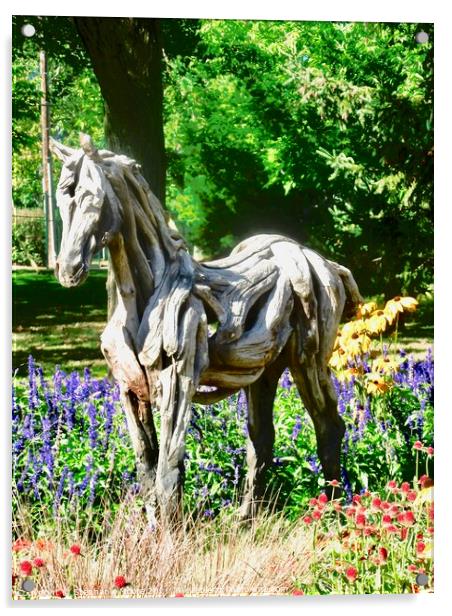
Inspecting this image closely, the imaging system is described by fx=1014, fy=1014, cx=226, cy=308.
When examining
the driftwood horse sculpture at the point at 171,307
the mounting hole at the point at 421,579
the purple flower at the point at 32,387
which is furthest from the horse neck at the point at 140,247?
the mounting hole at the point at 421,579

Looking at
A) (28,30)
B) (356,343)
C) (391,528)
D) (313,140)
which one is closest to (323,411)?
(356,343)

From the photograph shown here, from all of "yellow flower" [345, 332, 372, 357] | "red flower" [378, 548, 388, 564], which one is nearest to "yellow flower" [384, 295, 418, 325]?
"yellow flower" [345, 332, 372, 357]

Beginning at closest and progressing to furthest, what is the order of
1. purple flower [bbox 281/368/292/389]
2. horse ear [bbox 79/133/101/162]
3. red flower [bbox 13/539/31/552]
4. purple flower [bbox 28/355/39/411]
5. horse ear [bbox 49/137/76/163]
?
horse ear [bbox 79/133/101/162], horse ear [bbox 49/137/76/163], red flower [bbox 13/539/31/552], purple flower [bbox 28/355/39/411], purple flower [bbox 281/368/292/389]

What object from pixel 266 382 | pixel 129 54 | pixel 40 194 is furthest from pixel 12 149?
pixel 266 382

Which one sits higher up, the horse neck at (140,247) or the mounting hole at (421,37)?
the mounting hole at (421,37)

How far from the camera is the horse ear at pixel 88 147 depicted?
3.56 m

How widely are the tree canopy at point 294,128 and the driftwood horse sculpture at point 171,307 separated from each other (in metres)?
0.31

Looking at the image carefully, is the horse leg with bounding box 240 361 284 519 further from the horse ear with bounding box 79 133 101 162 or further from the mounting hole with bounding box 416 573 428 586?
the horse ear with bounding box 79 133 101 162

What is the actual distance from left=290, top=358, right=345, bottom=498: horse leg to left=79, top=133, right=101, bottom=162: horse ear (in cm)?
121

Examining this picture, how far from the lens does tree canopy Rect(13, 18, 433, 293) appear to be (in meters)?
4.28

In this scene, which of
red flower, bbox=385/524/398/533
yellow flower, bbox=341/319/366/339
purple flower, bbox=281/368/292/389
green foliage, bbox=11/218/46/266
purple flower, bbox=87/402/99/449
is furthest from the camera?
purple flower, bbox=281/368/292/389

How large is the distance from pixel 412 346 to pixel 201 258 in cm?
106

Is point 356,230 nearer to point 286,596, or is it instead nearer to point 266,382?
point 266,382

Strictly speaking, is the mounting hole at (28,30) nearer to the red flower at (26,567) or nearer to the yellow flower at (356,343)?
the yellow flower at (356,343)
